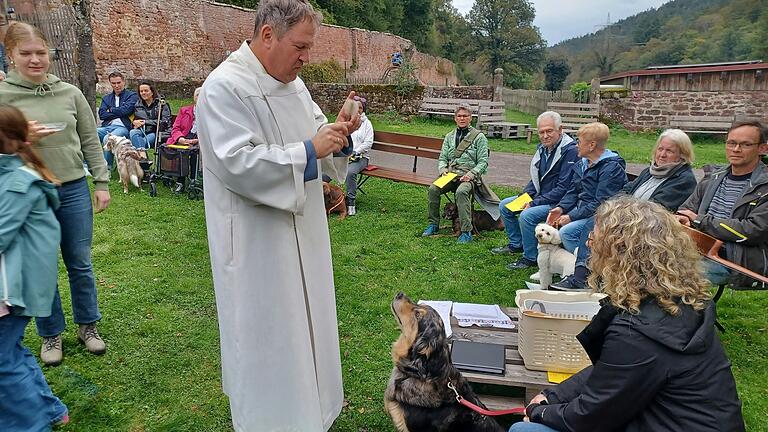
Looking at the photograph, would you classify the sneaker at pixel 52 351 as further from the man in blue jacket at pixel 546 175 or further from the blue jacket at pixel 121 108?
the blue jacket at pixel 121 108

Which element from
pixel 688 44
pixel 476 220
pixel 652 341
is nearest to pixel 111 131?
pixel 476 220

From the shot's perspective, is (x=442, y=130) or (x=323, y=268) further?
(x=442, y=130)

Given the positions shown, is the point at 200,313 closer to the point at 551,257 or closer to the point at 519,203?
the point at 551,257

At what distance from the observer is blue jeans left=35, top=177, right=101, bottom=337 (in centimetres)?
350

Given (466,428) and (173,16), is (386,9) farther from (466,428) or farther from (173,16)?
(466,428)

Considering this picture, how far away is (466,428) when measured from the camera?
2.65 m

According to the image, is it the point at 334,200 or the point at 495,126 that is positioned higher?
the point at 495,126

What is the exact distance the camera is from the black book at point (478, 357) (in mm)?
3166

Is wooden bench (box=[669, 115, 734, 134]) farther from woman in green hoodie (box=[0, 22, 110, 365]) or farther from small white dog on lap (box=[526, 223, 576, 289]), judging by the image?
woman in green hoodie (box=[0, 22, 110, 365])

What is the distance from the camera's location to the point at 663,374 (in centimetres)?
184

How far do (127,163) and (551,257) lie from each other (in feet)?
22.3

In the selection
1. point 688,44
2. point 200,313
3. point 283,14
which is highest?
point 688,44

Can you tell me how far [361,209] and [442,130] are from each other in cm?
963

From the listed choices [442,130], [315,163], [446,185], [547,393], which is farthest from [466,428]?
[442,130]
